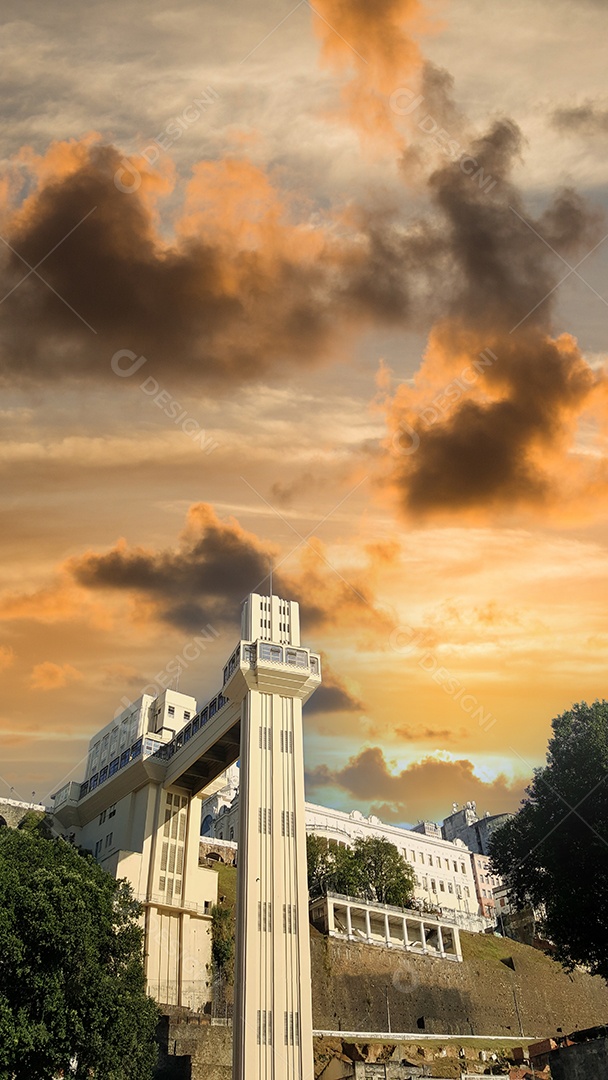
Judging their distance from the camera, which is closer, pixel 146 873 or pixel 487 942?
pixel 146 873

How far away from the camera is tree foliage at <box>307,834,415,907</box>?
8138 cm

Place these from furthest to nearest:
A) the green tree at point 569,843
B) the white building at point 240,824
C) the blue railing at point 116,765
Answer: the blue railing at point 116,765 → the green tree at point 569,843 → the white building at point 240,824

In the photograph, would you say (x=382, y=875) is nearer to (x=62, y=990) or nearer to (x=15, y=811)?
(x=15, y=811)

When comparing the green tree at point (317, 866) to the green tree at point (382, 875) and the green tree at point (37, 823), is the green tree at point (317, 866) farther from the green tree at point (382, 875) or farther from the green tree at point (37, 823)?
the green tree at point (37, 823)

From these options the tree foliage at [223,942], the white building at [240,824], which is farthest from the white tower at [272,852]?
the tree foliage at [223,942]

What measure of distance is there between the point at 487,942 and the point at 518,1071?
33.1 m

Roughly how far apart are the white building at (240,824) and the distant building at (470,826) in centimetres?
11210

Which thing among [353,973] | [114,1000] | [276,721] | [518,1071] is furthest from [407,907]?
[114,1000]

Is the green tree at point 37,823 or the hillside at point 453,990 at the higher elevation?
the green tree at point 37,823

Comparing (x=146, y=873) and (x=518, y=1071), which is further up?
(x=146, y=873)

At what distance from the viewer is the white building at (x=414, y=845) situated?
12100cm

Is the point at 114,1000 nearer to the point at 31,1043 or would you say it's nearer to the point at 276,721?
the point at 31,1043

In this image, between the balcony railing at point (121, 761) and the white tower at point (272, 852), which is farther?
the balcony railing at point (121, 761)

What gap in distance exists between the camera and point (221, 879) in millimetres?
74938
